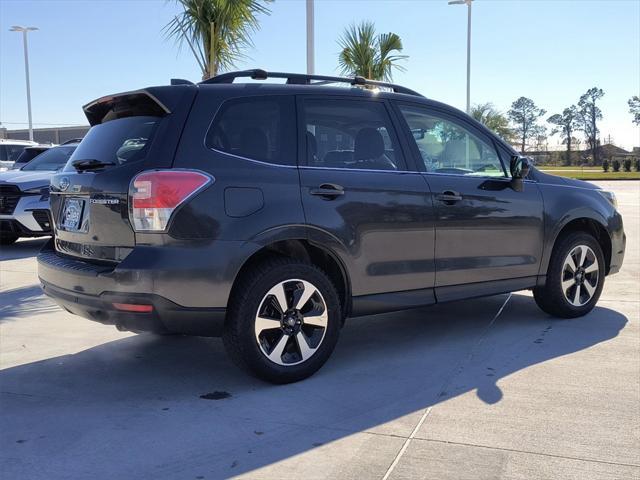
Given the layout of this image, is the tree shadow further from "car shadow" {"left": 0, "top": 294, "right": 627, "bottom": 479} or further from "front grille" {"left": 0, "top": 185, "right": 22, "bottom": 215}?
"front grille" {"left": 0, "top": 185, "right": 22, "bottom": 215}

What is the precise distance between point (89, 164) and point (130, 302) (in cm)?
100

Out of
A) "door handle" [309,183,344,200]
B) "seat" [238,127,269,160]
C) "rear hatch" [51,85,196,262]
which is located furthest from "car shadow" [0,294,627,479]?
"seat" [238,127,269,160]

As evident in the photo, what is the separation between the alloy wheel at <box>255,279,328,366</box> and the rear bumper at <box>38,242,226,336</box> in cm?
29

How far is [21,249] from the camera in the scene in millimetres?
10492

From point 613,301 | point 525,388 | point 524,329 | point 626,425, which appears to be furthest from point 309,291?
point 613,301

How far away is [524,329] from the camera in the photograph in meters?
5.46

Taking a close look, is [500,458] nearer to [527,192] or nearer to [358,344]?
[358,344]

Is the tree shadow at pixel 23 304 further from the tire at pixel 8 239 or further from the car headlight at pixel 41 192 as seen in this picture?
the tire at pixel 8 239

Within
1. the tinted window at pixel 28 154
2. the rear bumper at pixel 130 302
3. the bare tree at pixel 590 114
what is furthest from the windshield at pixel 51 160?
the bare tree at pixel 590 114

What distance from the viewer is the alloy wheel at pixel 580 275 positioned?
5.66 m

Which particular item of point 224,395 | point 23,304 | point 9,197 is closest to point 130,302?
point 224,395

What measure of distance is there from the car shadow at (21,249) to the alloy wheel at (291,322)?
6795mm

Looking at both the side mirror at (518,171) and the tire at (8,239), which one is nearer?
the side mirror at (518,171)

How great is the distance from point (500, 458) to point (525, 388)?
1.02 m
